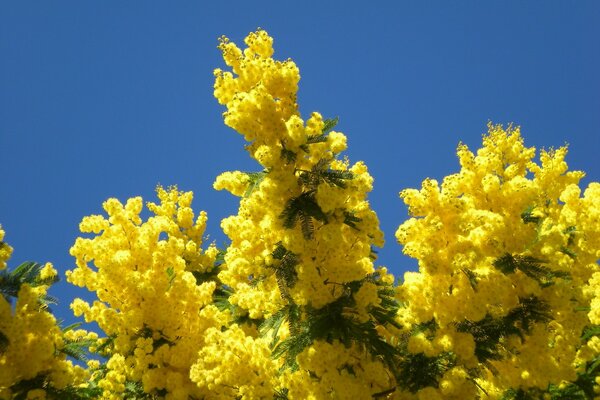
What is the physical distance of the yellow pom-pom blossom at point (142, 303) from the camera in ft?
29.5

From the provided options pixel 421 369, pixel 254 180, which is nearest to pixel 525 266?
pixel 421 369

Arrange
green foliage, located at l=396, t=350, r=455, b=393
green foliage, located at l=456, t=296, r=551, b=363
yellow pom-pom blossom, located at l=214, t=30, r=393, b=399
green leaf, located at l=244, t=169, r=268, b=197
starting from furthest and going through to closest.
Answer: green foliage, located at l=456, t=296, r=551, b=363 < green foliage, located at l=396, t=350, r=455, b=393 < green leaf, located at l=244, t=169, r=268, b=197 < yellow pom-pom blossom, located at l=214, t=30, r=393, b=399

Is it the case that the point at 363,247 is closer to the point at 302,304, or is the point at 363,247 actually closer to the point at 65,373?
the point at 302,304

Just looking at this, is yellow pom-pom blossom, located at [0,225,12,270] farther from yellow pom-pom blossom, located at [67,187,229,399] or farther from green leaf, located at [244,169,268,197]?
green leaf, located at [244,169,268,197]

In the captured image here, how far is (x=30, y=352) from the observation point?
27.5ft

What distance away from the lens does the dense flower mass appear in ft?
26.6

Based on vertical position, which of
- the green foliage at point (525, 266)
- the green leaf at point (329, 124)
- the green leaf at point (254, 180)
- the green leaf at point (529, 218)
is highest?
the green leaf at point (329, 124)

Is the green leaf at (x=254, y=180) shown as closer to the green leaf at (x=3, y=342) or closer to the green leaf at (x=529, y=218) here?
the green leaf at (x=3, y=342)

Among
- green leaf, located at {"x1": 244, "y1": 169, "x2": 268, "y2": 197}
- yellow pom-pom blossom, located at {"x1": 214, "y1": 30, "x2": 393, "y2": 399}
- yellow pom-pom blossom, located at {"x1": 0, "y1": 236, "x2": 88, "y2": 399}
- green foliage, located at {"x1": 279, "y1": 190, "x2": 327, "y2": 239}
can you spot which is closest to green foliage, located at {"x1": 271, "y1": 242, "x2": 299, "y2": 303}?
yellow pom-pom blossom, located at {"x1": 214, "y1": 30, "x2": 393, "y2": 399}

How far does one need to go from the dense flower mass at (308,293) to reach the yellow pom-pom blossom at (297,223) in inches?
1.0

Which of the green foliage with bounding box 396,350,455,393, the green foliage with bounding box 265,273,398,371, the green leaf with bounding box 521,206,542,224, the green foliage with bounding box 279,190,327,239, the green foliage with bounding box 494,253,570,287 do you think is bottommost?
the green foliage with bounding box 396,350,455,393

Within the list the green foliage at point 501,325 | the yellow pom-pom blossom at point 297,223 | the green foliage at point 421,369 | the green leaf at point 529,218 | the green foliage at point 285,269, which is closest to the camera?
the yellow pom-pom blossom at point 297,223

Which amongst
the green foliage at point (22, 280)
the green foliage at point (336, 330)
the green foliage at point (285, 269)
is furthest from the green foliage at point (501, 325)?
the green foliage at point (22, 280)

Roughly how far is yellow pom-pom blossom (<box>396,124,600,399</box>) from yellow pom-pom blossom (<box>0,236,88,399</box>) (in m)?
6.16
